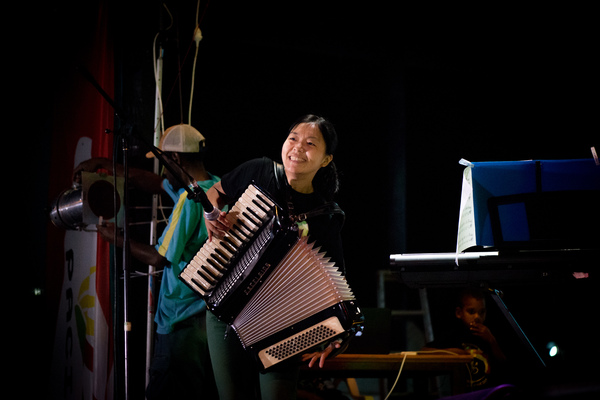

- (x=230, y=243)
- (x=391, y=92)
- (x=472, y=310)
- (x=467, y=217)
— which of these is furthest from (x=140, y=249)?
(x=391, y=92)

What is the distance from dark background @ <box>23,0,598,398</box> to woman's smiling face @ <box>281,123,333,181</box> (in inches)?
77.4

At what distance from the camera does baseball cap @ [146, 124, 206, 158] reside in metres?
3.53

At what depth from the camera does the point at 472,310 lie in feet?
13.9

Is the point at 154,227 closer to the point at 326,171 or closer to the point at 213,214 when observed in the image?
the point at 326,171

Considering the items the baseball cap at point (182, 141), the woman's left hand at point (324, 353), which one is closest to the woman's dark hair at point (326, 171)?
the woman's left hand at point (324, 353)

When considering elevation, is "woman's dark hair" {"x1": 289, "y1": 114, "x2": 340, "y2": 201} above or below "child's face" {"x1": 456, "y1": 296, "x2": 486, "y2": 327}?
above

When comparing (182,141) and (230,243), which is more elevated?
(182,141)

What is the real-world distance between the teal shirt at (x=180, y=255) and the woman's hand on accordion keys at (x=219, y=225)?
64 cm

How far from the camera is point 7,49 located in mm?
4000

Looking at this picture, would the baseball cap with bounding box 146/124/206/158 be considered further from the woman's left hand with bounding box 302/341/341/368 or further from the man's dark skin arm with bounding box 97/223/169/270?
the woman's left hand with bounding box 302/341/341/368

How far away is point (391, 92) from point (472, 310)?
2.36 m

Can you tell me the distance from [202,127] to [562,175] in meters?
3.18

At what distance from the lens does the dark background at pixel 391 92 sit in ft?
15.8

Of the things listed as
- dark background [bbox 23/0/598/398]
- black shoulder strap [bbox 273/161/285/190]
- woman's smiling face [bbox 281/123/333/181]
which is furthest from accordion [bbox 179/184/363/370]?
dark background [bbox 23/0/598/398]
